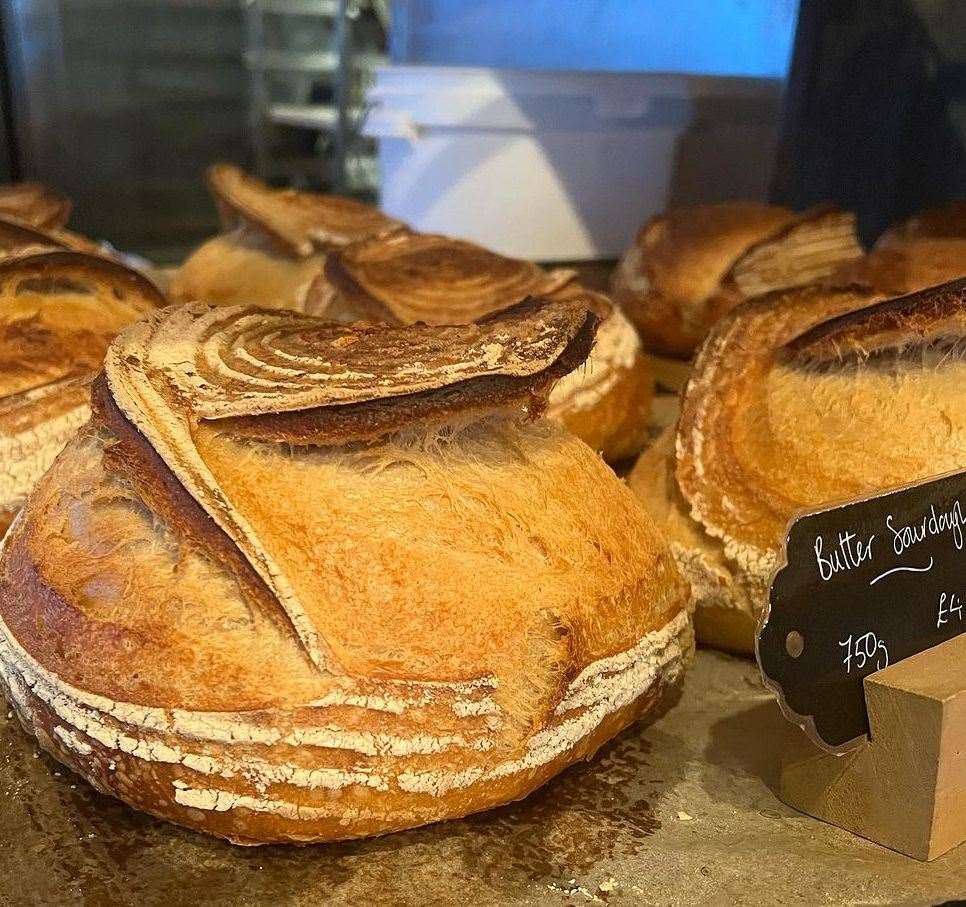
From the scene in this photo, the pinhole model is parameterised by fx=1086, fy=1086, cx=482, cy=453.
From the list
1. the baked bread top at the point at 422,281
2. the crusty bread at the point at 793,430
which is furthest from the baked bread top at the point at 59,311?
the crusty bread at the point at 793,430

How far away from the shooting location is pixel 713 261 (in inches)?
119

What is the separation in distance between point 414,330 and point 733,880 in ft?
2.54

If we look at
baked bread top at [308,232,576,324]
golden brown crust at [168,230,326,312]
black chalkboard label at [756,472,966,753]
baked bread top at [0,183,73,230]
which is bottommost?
golden brown crust at [168,230,326,312]

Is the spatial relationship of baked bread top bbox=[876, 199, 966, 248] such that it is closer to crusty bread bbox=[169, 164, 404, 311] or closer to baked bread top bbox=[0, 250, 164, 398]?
crusty bread bbox=[169, 164, 404, 311]

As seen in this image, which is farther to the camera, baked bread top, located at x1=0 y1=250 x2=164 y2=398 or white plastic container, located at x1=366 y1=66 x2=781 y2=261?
white plastic container, located at x1=366 y1=66 x2=781 y2=261

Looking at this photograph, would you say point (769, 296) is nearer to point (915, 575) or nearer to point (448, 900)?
point (915, 575)

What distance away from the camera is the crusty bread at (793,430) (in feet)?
5.32

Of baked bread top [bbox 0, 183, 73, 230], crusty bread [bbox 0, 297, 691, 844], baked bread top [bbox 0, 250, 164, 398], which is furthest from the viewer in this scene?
baked bread top [bbox 0, 183, 73, 230]

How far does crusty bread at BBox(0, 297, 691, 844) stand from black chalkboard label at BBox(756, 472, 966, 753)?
230 millimetres

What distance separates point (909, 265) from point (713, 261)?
0.87m

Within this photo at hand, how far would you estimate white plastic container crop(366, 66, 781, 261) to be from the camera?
3207mm

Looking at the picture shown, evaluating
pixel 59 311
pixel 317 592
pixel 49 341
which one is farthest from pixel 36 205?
pixel 317 592

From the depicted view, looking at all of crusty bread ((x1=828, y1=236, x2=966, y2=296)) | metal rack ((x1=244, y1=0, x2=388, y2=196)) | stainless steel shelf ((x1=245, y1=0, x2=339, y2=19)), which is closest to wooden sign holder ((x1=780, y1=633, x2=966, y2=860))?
crusty bread ((x1=828, y1=236, x2=966, y2=296))

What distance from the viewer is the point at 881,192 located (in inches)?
122
